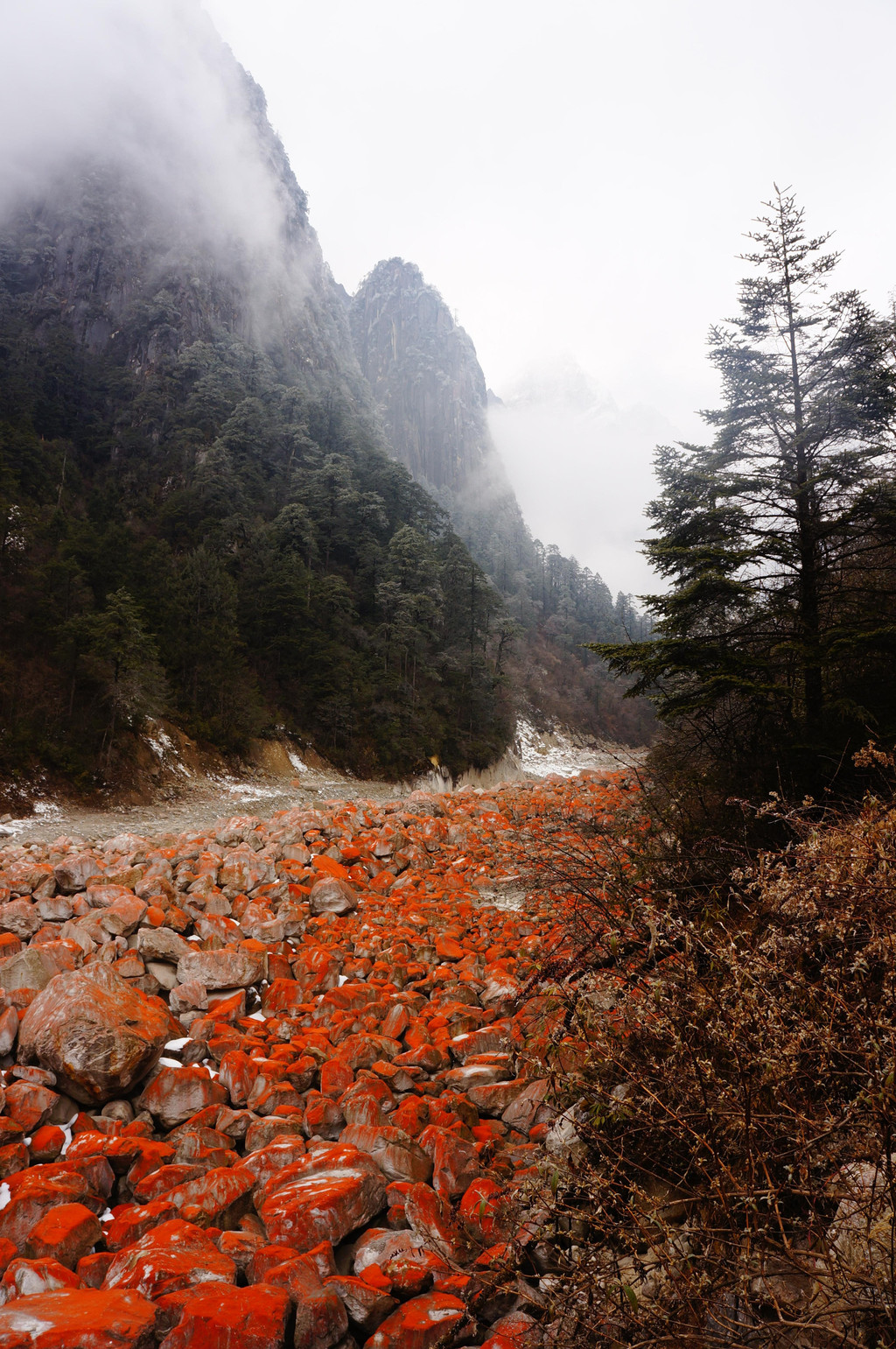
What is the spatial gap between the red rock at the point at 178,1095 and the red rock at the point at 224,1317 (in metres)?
1.33

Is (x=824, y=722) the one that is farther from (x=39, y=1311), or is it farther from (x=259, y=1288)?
(x=39, y=1311)

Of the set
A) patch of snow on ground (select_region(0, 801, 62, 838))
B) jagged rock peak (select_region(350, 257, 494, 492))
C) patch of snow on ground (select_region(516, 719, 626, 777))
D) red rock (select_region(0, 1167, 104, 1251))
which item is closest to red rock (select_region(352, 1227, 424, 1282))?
red rock (select_region(0, 1167, 104, 1251))

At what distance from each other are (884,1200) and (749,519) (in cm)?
756

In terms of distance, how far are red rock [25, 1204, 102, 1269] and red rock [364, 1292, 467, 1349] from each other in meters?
1.18

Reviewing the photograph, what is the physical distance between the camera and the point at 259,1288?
75.9 inches

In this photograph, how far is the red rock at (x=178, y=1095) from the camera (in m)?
3.11

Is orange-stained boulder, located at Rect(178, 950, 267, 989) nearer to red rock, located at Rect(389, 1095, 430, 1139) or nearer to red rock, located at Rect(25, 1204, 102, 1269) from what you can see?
red rock, located at Rect(389, 1095, 430, 1139)

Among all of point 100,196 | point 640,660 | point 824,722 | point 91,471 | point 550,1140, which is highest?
point 100,196

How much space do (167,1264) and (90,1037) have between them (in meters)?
1.47

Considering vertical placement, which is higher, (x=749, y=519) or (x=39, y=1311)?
(x=749, y=519)

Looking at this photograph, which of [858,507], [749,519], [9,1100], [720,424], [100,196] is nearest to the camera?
[9,1100]

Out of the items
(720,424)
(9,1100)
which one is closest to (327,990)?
(9,1100)

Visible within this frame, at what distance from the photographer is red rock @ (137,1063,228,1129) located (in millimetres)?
3113

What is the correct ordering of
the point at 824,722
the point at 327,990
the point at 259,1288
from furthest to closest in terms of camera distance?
the point at 824,722
the point at 327,990
the point at 259,1288
